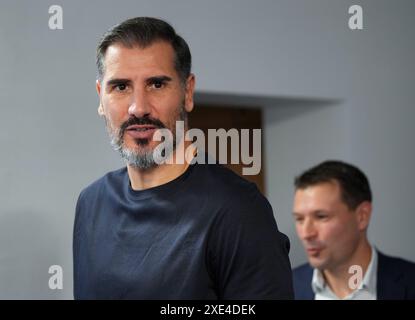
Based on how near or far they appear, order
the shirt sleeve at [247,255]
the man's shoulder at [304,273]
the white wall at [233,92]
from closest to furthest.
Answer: the shirt sleeve at [247,255], the white wall at [233,92], the man's shoulder at [304,273]

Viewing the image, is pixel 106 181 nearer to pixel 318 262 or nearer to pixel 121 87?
pixel 121 87

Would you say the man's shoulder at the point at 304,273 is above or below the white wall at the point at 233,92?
below

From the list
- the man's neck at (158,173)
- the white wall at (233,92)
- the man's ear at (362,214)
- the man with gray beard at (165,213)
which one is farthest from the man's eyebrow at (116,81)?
the man's ear at (362,214)

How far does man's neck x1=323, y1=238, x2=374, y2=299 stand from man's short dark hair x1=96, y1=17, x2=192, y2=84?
1058 millimetres

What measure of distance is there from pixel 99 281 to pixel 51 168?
0.85 meters

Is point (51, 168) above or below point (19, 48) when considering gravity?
below

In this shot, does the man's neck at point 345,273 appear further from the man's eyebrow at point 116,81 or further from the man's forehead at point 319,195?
the man's eyebrow at point 116,81

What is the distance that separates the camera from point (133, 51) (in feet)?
3.07

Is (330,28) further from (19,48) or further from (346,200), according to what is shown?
(19,48)

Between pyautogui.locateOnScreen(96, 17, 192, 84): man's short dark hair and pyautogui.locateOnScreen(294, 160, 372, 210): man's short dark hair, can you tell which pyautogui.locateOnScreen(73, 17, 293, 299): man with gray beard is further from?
pyautogui.locateOnScreen(294, 160, 372, 210): man's short dark hair

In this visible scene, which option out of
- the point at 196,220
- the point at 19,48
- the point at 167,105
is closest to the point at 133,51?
the point at 167,105

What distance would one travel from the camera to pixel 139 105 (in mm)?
918

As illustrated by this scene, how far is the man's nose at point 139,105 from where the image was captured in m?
0.92

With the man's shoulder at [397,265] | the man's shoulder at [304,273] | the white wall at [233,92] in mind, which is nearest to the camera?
the white wall at [233,92]
